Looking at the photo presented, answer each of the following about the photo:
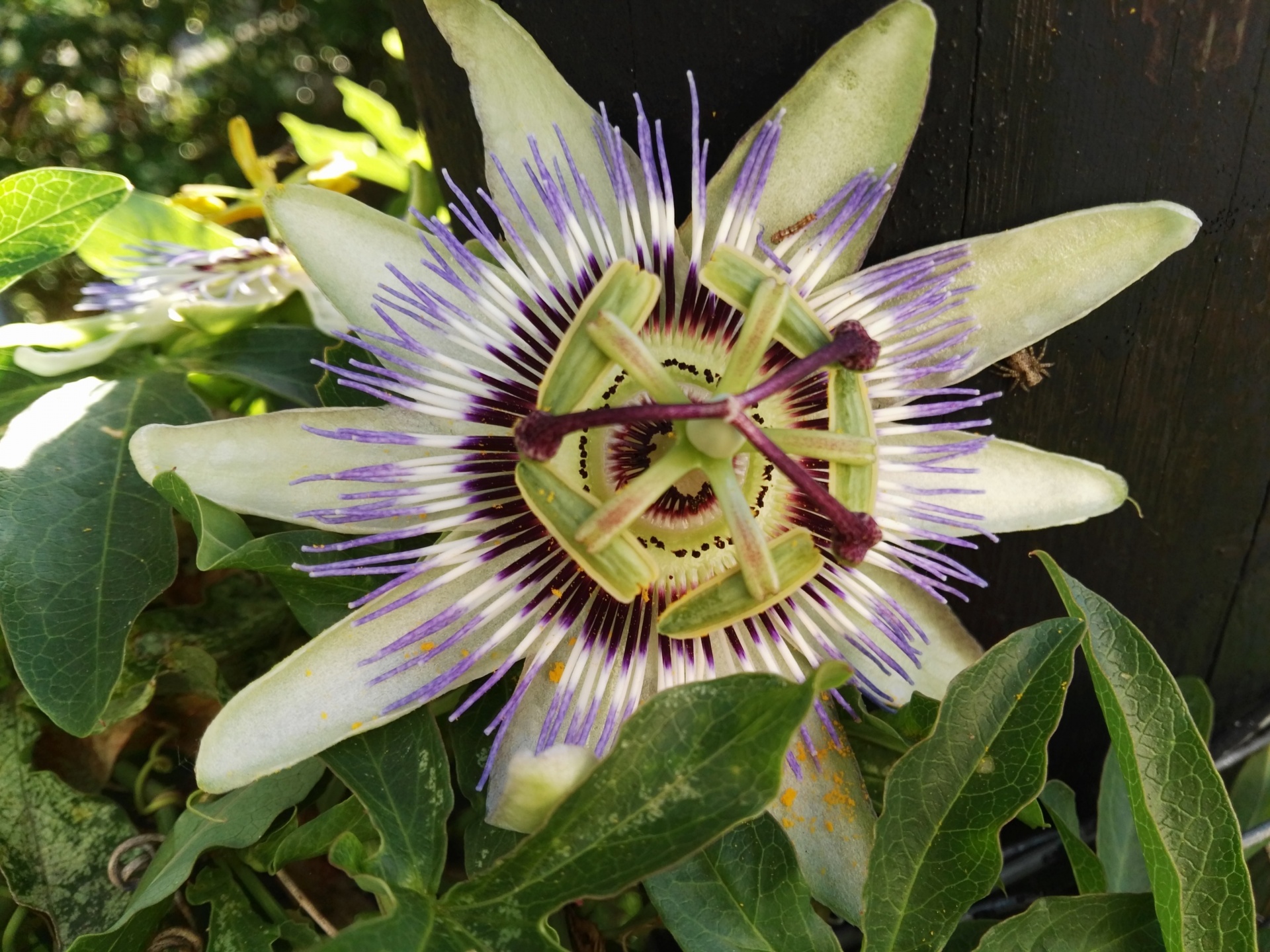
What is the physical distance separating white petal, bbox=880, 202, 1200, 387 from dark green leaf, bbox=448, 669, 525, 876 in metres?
0.54

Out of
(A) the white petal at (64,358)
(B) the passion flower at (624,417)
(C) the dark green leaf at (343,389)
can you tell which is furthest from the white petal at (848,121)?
(A) the white petal at (64,358)

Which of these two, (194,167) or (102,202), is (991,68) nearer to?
(102,202)

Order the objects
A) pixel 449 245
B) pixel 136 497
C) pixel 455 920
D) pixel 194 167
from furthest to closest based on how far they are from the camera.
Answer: pixel 194 167 < pixel 136 497 < pixel 449 245 < pixel 455 920

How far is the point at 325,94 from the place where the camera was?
3994mm

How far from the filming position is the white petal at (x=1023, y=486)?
38.7 inches

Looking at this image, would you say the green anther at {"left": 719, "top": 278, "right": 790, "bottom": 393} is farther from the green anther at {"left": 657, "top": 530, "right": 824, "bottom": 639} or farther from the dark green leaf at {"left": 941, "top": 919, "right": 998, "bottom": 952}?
the dark green leaf at {"left": 941, "top": 919, "right": 998, "bottom": 952}

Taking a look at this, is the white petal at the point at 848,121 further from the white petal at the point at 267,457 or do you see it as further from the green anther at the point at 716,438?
the white petal at the point at 267,457

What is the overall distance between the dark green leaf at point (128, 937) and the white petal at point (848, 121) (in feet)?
2.57

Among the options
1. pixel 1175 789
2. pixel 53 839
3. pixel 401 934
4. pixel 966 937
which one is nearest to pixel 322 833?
pixel 401 934

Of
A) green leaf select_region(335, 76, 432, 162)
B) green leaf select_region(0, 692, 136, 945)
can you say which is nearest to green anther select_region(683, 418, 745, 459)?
green leaf select_region(0, 692, 136, 945)

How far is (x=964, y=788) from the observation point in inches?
32.9

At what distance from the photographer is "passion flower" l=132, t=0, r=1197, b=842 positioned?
854 mm

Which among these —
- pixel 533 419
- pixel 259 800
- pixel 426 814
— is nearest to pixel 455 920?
pixel 426 814

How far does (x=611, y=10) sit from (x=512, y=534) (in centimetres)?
47
